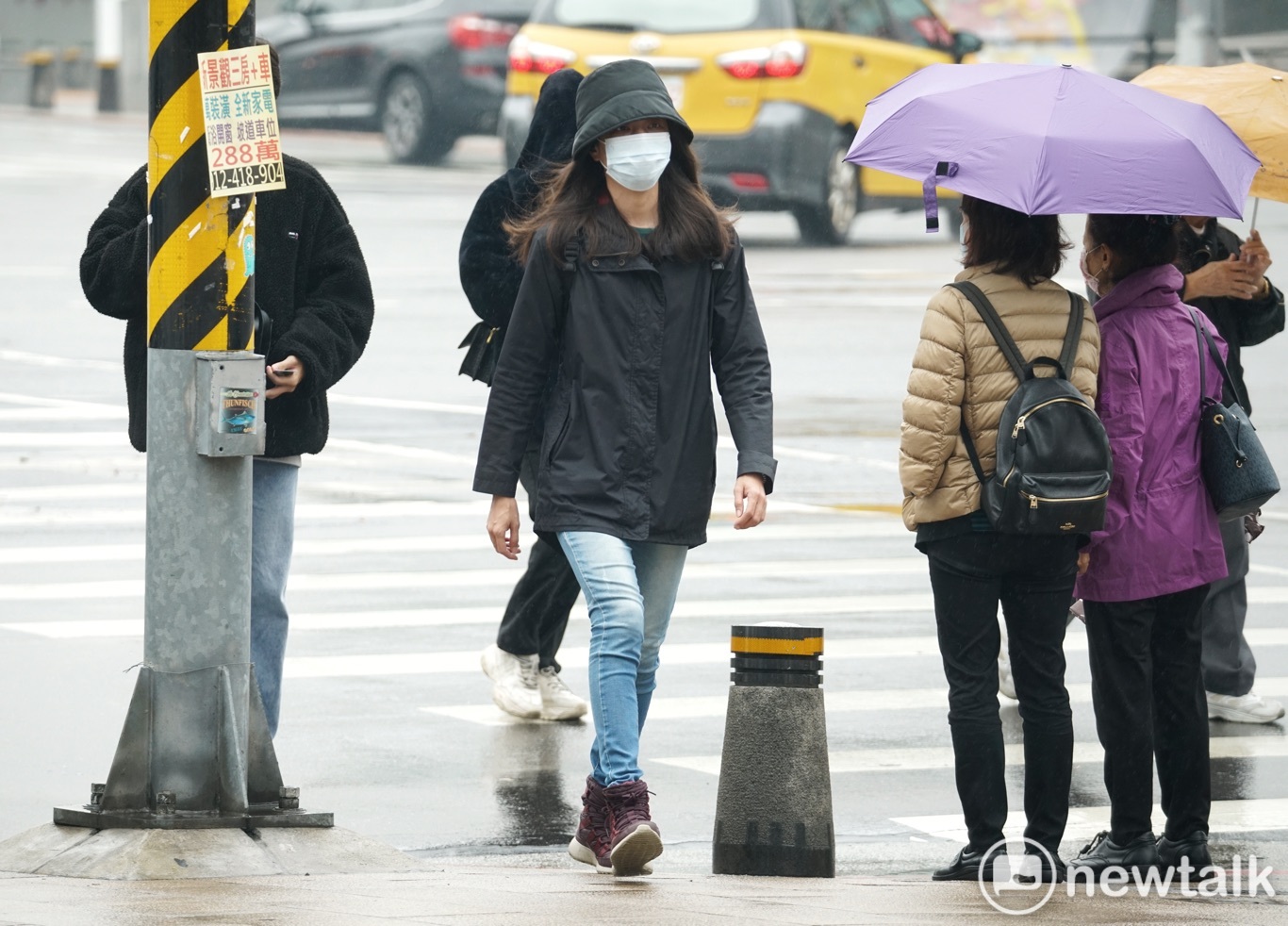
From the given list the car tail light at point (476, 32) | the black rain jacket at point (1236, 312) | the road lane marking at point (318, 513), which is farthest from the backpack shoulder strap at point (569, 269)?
the car tail light at point (476, 32)

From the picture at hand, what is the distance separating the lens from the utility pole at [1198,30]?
34.2m

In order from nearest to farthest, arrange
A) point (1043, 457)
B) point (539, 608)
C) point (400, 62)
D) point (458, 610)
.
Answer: point (1043, 457), point (539, 608), point (458, 610), point (400, 62)

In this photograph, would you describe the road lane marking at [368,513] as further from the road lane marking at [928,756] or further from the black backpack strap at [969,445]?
the black backpack strap at [969,445]

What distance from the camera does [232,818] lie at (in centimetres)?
593

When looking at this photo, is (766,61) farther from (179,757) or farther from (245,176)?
(179,757)

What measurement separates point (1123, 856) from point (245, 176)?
9.05 feet

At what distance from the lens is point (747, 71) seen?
21359 mm

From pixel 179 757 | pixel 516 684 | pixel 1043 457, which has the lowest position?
pixel 516 684

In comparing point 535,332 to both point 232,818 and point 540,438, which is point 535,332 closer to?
point 540,438

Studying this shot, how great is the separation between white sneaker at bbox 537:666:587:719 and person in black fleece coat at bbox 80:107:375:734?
5.39 feet

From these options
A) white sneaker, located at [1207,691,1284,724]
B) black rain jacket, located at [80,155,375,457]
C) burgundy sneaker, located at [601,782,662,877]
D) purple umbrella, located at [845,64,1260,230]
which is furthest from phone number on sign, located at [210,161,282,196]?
white sneaker, located at [1207,691,1284,724]

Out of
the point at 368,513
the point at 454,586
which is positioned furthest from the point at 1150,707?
the point at 368,513

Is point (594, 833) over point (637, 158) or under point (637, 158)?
under

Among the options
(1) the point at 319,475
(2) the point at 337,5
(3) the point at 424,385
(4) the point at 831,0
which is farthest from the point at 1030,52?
(1) the point at 319,475
